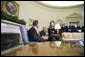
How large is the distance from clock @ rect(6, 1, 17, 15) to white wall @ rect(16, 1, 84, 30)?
0.68 m

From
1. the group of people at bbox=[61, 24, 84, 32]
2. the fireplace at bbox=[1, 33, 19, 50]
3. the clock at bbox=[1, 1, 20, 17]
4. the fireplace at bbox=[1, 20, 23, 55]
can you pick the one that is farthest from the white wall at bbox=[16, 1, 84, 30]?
the fireplace at bbox=[1, 33, 19, 50]

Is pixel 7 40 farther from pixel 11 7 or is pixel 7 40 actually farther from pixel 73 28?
pixel 73 28

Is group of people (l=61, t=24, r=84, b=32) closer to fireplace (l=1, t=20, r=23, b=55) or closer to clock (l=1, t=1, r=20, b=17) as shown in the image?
clock (l=1, t=1, r=20, b=17)

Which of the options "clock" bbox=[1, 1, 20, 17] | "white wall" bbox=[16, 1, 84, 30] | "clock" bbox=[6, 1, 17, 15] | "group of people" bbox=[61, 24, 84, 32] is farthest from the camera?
"group of people" bbox=[61, 24, 84, 32]

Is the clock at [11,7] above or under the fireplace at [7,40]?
above

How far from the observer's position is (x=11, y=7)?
3.31m

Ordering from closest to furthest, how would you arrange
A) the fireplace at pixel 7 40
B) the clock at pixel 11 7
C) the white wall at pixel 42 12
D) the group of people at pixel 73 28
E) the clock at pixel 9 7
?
1. the fireplace at pixel 7 40
2. the clock at pixel 9 7
3. the clock at pixel 11 7
4. the white wall at pixel 42 12
5. the group of people at pixel 73 28

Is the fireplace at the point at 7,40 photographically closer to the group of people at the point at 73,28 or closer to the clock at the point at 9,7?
the clock at the point at 9,7

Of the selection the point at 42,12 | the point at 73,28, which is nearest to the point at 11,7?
the point at 42,12

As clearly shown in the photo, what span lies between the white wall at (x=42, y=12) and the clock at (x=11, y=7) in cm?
68

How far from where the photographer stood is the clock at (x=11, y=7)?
10.3 ft

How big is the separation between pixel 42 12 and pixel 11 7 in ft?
10.1

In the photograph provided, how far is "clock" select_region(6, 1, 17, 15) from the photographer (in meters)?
3.13

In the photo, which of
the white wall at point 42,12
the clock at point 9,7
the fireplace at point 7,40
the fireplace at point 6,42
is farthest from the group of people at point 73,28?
the fireplace at point 6,42
